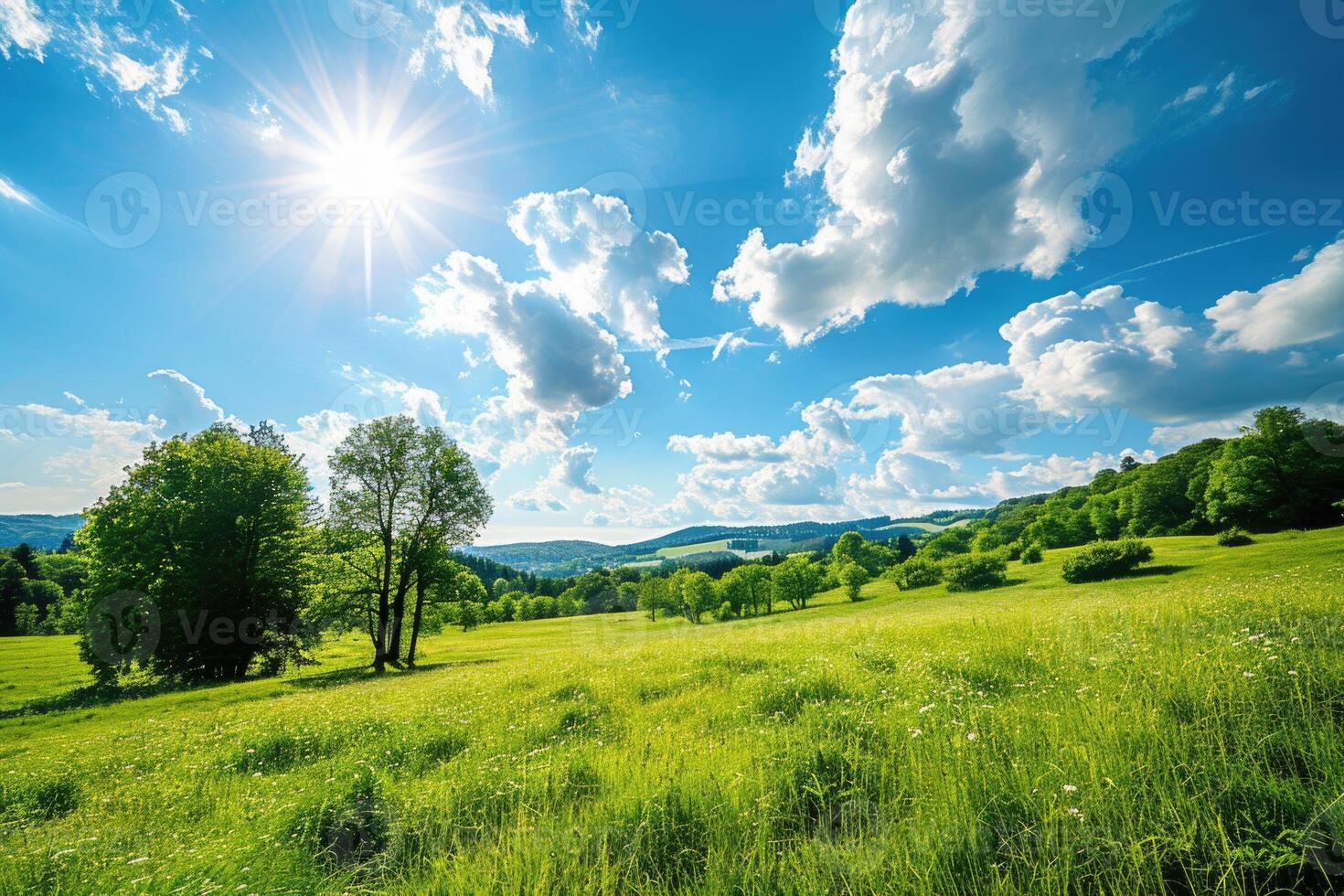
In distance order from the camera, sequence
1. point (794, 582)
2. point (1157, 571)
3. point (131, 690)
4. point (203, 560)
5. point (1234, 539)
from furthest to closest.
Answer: point (794, 582), point (1234, 539), point (1157, 571), point (203, 560), point (131, 690)

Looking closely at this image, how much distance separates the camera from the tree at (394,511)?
29734 millimetres

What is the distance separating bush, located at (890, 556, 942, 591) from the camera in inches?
2945

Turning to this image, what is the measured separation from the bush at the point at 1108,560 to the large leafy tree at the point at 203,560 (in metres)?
69.0

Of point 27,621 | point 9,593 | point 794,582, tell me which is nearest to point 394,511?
point 794,582

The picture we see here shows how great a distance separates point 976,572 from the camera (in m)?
59.9

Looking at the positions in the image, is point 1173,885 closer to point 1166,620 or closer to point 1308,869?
point 1308,869

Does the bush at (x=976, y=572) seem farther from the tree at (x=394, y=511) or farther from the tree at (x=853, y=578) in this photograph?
the tree at (x=394, y=511)

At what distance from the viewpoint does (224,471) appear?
2917 centimetres

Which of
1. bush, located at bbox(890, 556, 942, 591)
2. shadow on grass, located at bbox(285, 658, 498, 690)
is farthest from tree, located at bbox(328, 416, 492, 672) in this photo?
bush, located at bbox(890, 556, 942, 591)

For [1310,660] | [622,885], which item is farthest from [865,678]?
[622,885]

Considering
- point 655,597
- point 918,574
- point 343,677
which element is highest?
point 343,677

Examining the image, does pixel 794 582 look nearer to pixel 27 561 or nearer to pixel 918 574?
pixel 918 574

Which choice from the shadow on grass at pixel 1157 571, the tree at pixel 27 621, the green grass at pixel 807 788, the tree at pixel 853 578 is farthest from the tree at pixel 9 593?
the shadow on grass at pixel 1157 571

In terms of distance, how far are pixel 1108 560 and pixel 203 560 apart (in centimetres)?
7337
